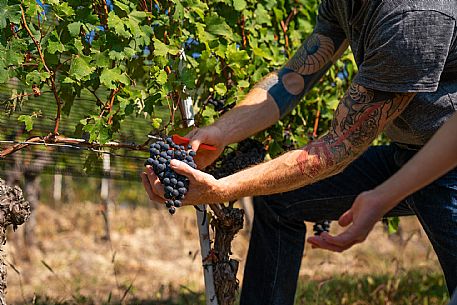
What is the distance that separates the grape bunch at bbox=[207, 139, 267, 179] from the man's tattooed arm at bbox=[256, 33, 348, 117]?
23 centimetres

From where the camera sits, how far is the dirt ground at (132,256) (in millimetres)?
5488

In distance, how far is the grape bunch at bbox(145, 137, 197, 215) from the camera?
229 cm

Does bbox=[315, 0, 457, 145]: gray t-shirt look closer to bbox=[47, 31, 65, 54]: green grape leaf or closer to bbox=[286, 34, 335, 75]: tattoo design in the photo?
bbox=[286, 34, 335, 75]: tattoo design

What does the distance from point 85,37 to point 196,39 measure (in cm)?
52

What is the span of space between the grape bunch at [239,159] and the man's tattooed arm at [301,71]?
233 mm

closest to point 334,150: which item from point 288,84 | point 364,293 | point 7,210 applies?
point 288,84

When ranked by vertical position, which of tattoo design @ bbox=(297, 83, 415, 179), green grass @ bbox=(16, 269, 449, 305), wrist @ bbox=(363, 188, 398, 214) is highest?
tattoo design @ bbox=(297, 83, 415, 179)

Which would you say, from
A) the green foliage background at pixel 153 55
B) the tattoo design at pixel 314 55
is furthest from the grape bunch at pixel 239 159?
the tattoo design at pixel 314 55

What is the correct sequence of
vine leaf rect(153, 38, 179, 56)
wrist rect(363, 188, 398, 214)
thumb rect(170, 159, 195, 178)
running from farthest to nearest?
vine leaf rect(153, 38, 179, 56) → thumb rect(170, 159, 195, 178) → wrist rect(363, 188, 398, 214)

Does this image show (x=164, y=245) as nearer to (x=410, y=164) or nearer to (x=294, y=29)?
(x=294, y=29)

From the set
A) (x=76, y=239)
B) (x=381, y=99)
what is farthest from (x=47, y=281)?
(x=381, y=99)

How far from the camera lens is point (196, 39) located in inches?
119

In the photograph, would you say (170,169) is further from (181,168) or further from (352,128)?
(352,128)

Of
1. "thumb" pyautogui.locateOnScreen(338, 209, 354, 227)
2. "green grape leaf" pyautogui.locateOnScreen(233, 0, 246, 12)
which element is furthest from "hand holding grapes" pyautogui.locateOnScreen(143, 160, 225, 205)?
"green grape leaf" pyautogui.locateOnScreen(233, 0, 246, 12)
